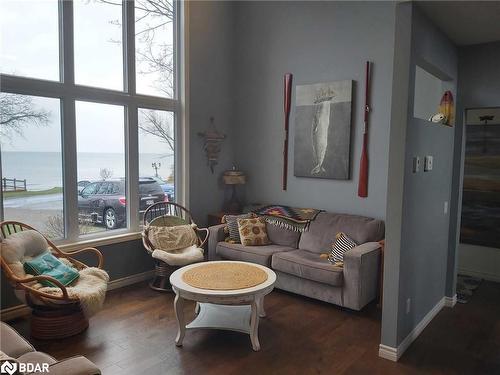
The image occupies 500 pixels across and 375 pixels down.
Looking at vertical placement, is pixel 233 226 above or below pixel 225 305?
above

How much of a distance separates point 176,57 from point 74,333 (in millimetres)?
3325

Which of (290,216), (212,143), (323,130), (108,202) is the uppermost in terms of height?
(323,130)

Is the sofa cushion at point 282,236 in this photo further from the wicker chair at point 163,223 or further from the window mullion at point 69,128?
the window mullion at point 69,128

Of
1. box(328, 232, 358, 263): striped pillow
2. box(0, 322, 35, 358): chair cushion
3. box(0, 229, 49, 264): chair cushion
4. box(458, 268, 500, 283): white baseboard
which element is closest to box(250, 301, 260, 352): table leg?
box(328, 232, 358, 263): striped pillow

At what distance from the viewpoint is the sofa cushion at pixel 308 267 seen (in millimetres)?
3588

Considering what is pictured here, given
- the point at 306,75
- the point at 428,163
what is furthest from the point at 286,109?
the point at 428,163

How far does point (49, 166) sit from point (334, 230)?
9.86 feet

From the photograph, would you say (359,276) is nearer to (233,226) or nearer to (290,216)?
(290,216)

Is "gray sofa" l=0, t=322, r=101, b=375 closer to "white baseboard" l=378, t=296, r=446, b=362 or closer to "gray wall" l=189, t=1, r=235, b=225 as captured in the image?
"white baseboard" l=378, t=296, r=446, b=362

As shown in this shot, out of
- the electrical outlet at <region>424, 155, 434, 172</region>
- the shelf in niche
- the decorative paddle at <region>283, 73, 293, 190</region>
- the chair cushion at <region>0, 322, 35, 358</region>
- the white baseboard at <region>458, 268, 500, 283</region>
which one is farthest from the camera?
the decorative paddle at <region>283, 73, 293, 190</region>

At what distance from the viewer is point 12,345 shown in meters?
2.04

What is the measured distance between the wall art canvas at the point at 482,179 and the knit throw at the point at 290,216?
198cm

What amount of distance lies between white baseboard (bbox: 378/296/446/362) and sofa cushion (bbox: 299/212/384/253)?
882 millimetres

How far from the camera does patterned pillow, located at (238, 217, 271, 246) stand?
174 inches
